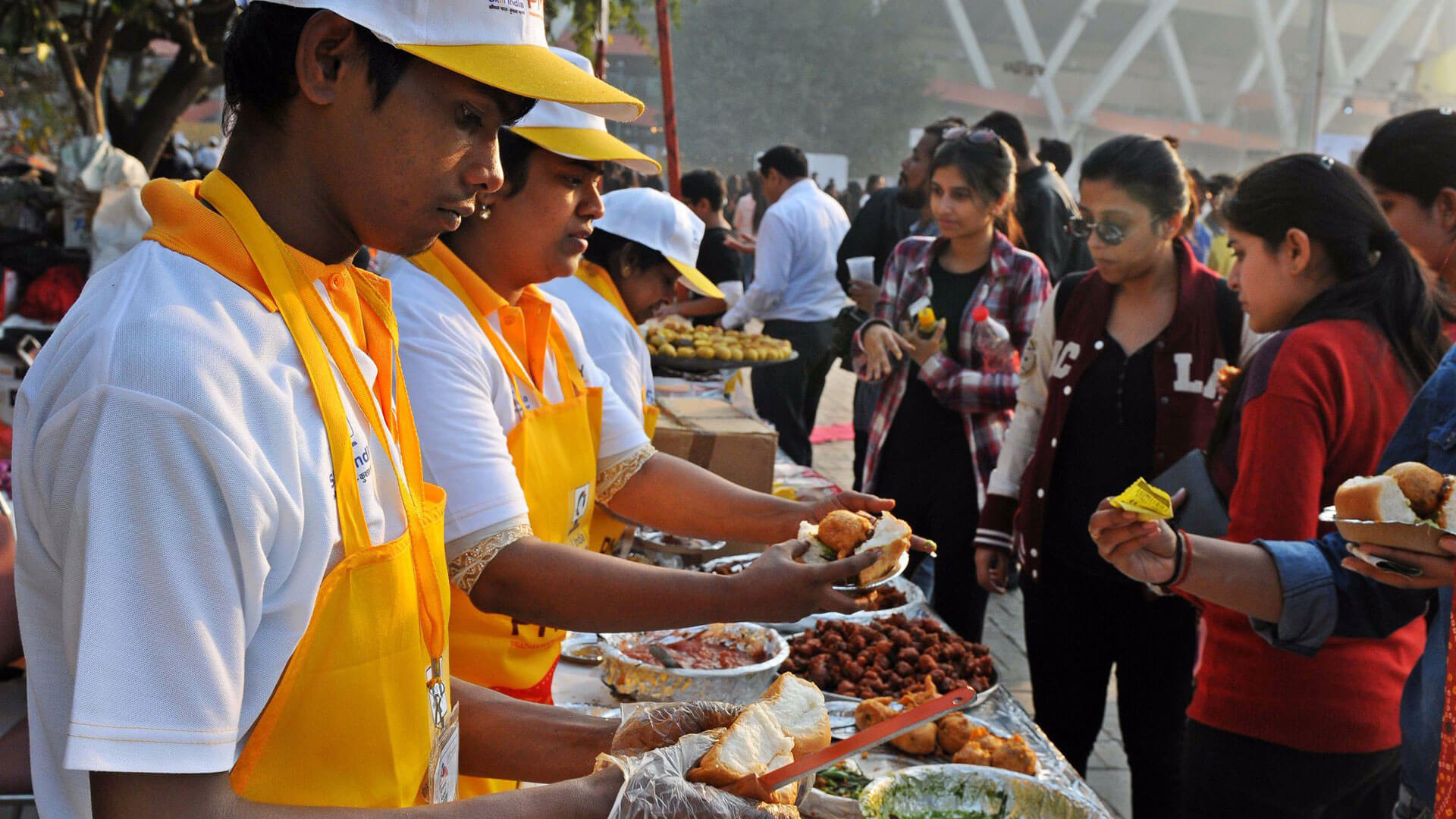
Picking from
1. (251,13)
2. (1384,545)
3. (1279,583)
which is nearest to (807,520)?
(1279,583)

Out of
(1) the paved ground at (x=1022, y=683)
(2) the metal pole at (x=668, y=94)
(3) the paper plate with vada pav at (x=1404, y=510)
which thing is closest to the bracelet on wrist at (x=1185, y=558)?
(3) the paper plate with vada pav at (x=1404, y=510)

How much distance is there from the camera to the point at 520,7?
122 cm

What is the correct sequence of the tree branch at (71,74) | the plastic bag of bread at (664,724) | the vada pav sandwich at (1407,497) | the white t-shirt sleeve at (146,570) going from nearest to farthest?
the white t-shirt sleeve at (146,570)
the plastic bag of bread at (664,724)
the vada pav sandwich at (1407,497)
the tree branch at (71,74)

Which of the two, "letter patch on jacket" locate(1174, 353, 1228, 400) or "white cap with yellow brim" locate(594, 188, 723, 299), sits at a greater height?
"white cap with yellow brim" locate(594, 188, 723, 299)

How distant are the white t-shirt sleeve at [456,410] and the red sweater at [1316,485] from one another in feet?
5.13

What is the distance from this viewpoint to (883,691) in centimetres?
257

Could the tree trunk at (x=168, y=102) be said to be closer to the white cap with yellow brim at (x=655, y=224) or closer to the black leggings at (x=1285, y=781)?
the white cap with yellow brim at (x=655, y=224)

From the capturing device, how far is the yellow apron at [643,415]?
9.29 ft

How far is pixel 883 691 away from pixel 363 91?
1.89 m

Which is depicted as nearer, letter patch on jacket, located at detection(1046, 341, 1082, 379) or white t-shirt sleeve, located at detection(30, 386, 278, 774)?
white t-shirt sleeve, located at detection(30, 386, 278, 774)

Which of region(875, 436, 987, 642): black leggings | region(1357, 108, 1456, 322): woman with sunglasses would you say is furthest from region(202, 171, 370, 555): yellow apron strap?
region(875, 436, 987, 642): black leggings

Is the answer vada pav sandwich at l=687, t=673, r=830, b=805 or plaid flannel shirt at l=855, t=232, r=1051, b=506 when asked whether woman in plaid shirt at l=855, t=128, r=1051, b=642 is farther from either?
vada pav sandwich at l=687, t=673, r=830, b=805

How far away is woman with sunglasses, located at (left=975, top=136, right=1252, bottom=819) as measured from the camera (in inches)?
127

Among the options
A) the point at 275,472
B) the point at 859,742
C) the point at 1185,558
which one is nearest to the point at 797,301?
the point at 1185,558
